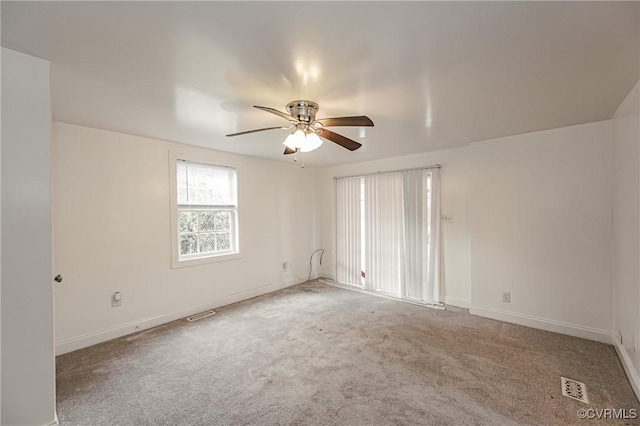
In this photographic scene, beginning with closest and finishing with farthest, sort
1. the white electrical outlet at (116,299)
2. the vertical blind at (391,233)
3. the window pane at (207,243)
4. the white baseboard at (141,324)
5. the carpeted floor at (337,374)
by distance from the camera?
the carpeted floor at (337,374), the white baseboard at (141,324), the white electrical outlet at (116,299), the window pane at (207,243), the vertical blind at (391,233)

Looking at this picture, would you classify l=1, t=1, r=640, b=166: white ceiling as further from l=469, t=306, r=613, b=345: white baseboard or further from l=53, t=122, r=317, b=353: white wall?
l=469, t=306, r=613, b=345: white baseboard

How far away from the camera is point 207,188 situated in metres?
3.93

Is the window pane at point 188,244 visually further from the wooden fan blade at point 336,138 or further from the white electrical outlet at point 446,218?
the white electrical outlet at point 446,218

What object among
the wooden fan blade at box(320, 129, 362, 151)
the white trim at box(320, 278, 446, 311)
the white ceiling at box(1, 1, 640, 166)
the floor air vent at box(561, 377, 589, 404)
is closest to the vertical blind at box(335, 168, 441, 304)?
the white trim at box(320, 278, 446, 311)

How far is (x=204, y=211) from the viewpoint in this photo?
388 centimetres

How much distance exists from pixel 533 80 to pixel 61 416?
3.97 meters

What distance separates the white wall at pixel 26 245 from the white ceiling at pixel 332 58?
235 mm

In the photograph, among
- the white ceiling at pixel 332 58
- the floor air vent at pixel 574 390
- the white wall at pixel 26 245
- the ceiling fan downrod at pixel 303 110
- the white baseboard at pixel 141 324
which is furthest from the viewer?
the white baseboard at pixel 141 324

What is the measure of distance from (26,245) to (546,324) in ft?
15.2

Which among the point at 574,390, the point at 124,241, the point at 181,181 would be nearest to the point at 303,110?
the point at 181,181

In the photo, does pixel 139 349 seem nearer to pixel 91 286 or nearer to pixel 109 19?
pixel 91 286

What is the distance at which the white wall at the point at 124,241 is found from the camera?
8.89 ft

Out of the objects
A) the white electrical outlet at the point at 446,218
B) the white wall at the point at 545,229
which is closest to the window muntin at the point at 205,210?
the white electrical outlet at the point at 446,218

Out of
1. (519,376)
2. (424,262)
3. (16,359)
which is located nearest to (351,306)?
(424,262)
